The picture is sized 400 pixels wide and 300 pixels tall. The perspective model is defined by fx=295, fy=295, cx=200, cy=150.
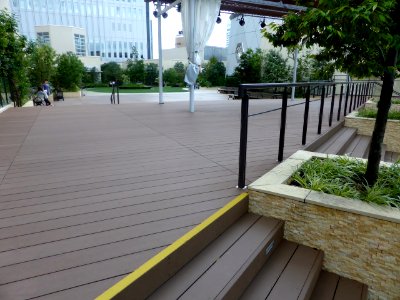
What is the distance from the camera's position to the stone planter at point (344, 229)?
1860 mm

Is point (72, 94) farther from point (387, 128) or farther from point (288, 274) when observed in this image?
point (288, 274)

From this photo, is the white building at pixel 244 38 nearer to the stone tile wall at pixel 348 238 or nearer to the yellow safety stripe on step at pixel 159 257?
the stone tile wall at pixel 348 238

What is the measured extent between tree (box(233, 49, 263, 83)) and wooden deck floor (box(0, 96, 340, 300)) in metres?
14.7

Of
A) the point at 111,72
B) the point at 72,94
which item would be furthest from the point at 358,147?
the point at 111,72

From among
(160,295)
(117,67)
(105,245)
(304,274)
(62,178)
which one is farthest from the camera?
(117,67)

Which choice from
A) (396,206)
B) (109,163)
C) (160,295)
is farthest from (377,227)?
(109,163)

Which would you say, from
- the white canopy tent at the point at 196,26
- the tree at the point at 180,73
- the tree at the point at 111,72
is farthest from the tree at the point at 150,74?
the white canopy tent at the point at 196,26

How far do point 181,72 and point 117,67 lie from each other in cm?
784

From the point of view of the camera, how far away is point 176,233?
5.57ft

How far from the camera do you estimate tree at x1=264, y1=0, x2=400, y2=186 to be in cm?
141

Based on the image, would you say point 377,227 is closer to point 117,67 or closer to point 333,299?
point 333,299

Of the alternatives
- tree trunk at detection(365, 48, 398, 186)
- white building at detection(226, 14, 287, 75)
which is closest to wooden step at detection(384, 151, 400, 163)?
tree trunk at detection(365, 48, 398, 186)

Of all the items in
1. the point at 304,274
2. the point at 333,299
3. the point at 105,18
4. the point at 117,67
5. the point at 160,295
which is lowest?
the point at 333,299

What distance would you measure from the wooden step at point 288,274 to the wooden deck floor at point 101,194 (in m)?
0.50
